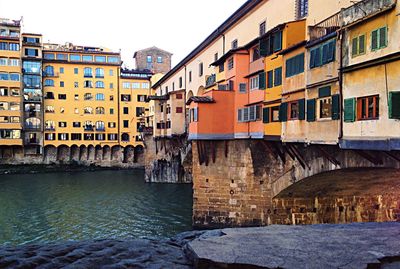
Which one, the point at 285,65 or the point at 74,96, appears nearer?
the point at 285,65

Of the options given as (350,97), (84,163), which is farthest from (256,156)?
(84,163)

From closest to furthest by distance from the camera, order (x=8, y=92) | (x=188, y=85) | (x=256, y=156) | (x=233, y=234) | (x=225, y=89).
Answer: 1. (x=233, y=234)
2. (x=256, y=156)
3. (x=225, y=89)
4. (x=188, y=85)
5. (x=8, y=92)

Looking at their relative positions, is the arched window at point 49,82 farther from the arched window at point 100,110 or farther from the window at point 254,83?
the window at point 254,83

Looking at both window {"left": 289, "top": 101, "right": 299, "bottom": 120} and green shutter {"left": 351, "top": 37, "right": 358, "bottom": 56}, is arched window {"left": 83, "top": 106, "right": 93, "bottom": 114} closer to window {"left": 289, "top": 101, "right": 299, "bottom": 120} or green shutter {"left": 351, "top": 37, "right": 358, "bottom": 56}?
window {"left": 289, "top": 101, "right": 299, "bottom": 120}

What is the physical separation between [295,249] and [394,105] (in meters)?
7.09

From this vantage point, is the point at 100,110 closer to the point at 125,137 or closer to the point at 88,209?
the point at 125,137

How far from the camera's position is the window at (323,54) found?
12883mm

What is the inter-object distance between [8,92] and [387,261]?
66.0 meters

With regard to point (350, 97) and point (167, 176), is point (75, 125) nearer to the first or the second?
point (167, 176)

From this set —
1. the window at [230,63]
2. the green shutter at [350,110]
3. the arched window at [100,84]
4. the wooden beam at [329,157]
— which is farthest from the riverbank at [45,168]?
the green shutter at [350,110]

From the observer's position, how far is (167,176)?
156ft

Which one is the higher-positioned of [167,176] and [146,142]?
[146,142]

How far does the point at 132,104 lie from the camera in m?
69.0

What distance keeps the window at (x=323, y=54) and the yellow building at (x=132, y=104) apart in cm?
5560
